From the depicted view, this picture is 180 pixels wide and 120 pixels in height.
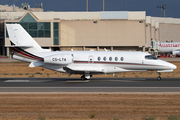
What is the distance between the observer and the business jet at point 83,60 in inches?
1045

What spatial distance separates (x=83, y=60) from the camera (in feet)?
88.2

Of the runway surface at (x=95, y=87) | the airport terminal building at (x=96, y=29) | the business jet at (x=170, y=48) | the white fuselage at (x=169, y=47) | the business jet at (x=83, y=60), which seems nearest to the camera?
the runway surface at (x=95, y=87)

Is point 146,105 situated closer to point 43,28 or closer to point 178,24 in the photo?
point 43,28

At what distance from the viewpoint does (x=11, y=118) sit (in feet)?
40.1

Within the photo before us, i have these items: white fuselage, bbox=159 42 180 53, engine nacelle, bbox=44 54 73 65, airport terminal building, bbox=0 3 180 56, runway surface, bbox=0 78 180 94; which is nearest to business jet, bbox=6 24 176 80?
engine nacelle, bbox=44 54 73 65

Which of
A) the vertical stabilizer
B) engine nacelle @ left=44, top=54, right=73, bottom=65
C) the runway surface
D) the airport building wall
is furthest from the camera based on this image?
the airport building wall

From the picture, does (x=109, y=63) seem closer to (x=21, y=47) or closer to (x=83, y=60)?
(x=83, y=60)

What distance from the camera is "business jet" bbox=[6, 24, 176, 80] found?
26547 mm

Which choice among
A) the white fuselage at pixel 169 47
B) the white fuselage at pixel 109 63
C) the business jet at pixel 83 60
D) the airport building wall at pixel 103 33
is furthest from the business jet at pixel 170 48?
the business jet at pixel 83 60

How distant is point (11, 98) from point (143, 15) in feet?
243

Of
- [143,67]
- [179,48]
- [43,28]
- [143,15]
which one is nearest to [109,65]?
[143,67]

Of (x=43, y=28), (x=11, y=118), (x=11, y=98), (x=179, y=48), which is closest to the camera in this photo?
(x=11, y=118)

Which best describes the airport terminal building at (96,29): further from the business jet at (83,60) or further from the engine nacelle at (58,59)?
the engine nacelle at (58,59)

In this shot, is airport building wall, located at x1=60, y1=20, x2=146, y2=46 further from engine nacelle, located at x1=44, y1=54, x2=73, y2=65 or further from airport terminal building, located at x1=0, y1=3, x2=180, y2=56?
engine nacelle, located at x1=44, y1=54, x2=73, y2=65
